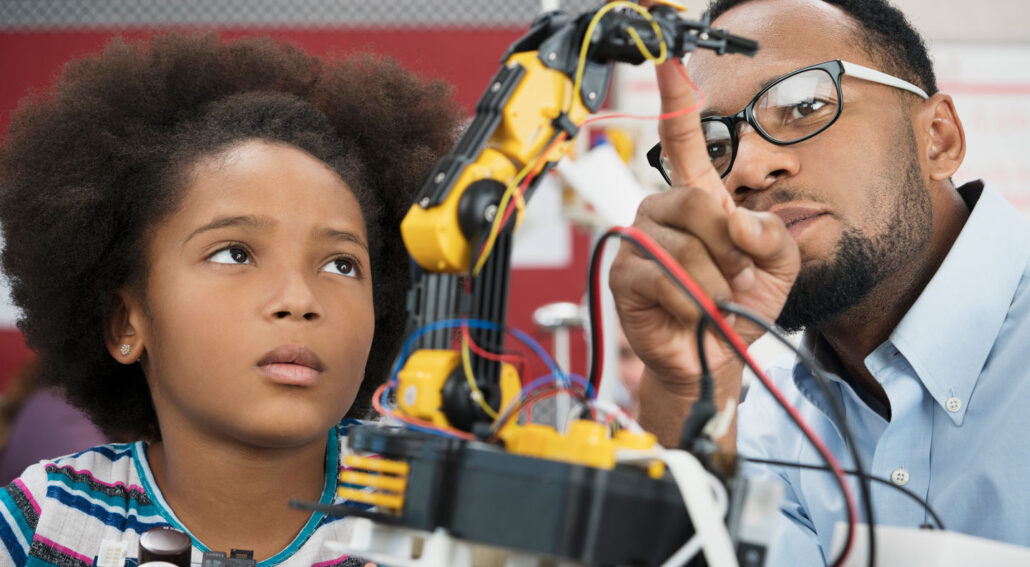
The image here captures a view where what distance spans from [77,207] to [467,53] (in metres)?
2.78

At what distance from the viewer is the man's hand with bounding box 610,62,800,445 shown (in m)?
0.98

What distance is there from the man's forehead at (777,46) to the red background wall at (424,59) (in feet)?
7.85

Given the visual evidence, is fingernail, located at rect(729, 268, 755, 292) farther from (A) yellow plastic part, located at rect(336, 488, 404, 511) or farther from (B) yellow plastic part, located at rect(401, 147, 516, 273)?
(A) yellow plastic part, located at rect(336, 488, 404, 511)

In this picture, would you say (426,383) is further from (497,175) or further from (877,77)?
(877,77)

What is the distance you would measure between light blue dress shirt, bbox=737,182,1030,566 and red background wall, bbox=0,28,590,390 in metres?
2.40

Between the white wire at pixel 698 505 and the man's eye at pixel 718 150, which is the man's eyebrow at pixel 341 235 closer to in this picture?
the man's eye at pixel 718 150

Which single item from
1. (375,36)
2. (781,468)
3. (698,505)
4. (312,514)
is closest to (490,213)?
(698,505)

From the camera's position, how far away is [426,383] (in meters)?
0.76

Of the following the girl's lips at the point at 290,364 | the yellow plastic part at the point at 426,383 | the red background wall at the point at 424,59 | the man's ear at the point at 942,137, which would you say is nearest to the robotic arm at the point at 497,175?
the yellow plastic part at the point at 426,383

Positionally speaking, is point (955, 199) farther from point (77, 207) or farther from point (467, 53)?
point (467, 53)

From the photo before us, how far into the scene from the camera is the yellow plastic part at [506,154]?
2.53ft

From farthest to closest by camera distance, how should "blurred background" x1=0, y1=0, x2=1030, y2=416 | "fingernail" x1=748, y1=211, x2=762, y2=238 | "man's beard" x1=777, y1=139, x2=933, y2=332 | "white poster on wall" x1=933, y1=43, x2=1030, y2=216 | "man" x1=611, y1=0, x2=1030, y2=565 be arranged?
1. "white poster on wall" x1=933, y1=43, x2=1030, y2=216
2. "blurred background" x1=0, y1=0, x2=1030, y2=416
3. "man's beard" x1=777, y1=139, x2=933, y2=332
4. "man" x1=611, y1=0, x2=1030, y2=565
5. "fingernail" x1=748, y1=211, x2=762, y2=238

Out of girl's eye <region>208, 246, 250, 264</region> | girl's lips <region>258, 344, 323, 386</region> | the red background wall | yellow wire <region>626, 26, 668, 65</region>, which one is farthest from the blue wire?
the red background wall

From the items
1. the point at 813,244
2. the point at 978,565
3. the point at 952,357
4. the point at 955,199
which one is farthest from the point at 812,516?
the point at 978,565
